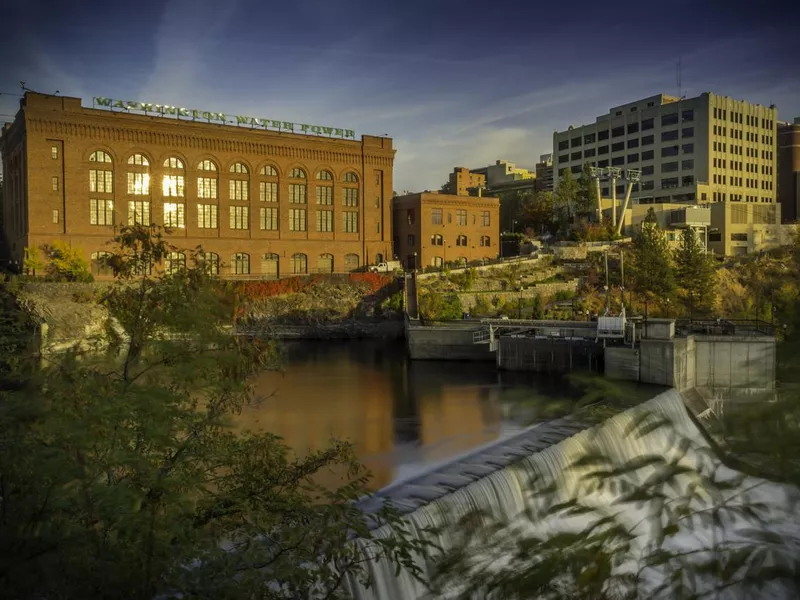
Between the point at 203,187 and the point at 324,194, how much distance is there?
1247 cm

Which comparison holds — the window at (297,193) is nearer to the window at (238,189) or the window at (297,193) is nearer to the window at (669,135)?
the window at (238,189)

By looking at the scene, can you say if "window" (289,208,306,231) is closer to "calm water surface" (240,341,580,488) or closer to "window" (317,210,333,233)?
"window" (317,210,333,233)

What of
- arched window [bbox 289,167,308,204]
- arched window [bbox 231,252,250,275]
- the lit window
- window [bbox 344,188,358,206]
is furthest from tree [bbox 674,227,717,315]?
the lit window

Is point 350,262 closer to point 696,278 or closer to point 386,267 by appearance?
point 386,267

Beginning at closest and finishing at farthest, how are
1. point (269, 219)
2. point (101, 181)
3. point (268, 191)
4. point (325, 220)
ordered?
point (101, 181) < point (268, 191) < point (269, 219) < point (325, 220)

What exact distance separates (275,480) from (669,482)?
20.5 ft

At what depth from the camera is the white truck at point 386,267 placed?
72.4 meters

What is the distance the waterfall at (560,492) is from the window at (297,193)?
5084 cm

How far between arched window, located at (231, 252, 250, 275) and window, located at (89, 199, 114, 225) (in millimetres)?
Result: 11757

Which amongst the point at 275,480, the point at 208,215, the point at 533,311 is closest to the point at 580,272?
the point at 533,311

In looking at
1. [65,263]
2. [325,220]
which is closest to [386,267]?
[325,220]

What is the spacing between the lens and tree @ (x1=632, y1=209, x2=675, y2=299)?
212 ft

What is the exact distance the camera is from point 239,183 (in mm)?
69250

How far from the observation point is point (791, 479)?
3904 millimetres
